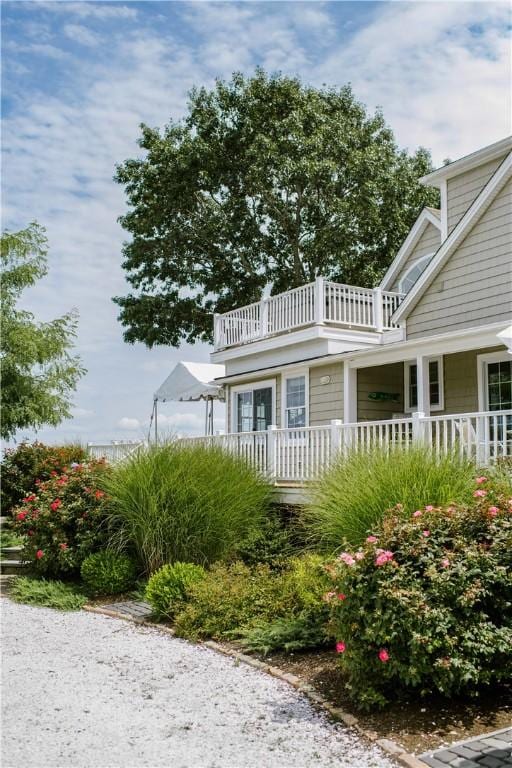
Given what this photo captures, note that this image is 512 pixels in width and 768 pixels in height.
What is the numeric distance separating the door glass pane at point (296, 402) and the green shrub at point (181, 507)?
232 inches

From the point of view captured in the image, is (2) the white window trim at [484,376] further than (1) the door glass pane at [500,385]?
Yes

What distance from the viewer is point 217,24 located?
9.58 meters

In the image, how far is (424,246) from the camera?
56.5 feet

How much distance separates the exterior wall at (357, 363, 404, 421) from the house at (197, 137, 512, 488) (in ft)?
0.09

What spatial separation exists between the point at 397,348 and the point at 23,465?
11.1 meters

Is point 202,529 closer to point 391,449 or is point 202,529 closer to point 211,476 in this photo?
point 211,476

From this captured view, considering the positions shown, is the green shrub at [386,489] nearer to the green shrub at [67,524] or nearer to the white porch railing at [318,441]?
the white porch railing at [318,441]

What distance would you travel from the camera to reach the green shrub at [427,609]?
16.3 ft

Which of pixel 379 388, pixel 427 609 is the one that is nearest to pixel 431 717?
pixel 427 609

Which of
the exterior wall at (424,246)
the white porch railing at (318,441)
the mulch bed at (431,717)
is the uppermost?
the exterior wall at (424,246)

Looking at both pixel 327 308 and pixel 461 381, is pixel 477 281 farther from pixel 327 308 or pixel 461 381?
pixel 327 308

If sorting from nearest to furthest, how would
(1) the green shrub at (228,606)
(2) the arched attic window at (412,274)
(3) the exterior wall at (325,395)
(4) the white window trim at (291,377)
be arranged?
(1) the green shrub at (228,606), (3) the exterior wall at (325,395), (4) the white window trim at (291,377), (2) the arched attic window at (412,274)

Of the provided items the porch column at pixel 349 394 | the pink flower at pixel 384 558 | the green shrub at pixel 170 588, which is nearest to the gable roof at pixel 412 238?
the porch column at pixel 349 394

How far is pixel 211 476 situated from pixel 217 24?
253 inches
